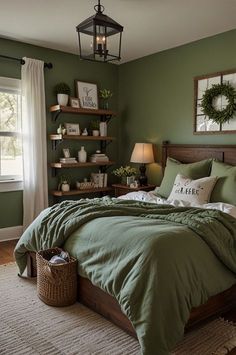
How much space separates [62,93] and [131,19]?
4.77ft

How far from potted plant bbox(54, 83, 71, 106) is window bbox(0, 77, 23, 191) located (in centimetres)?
51

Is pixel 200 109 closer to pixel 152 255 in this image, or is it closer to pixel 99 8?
pixel 99 8

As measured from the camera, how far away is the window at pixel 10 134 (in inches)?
162

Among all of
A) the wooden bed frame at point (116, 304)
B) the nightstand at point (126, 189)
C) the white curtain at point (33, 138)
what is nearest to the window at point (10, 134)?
the white curtain at point (33, 138)

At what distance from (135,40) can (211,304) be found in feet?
10.4

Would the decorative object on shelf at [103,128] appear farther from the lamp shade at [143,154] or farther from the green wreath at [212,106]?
the green wreath at [212,106]

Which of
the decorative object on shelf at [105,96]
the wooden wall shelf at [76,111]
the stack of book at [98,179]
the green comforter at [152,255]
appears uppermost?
the decorative object on shelf at [105,96]

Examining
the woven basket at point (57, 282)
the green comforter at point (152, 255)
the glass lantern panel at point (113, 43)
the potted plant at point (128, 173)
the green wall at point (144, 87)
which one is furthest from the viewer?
the potted plant at point (128, 173)

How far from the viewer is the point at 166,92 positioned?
446 cm

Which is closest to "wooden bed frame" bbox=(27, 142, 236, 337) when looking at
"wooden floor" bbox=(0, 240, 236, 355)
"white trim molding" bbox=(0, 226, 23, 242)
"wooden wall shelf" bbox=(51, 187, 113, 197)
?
"wooden floor" bbox=(0, 240, 236, 355)

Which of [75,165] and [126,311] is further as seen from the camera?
[75,165]

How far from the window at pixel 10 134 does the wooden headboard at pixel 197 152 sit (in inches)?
77.4

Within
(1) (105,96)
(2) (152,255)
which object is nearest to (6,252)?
(2) (152,255)

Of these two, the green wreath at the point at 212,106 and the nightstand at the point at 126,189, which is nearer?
the green wreath at the point at 212,106
